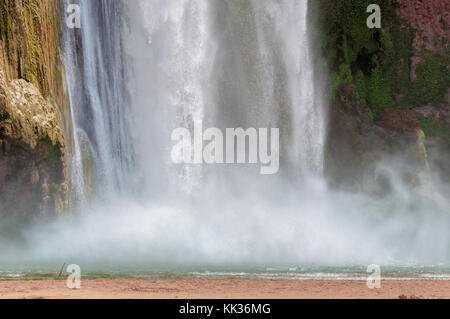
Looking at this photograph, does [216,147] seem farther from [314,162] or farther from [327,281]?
[327,281]

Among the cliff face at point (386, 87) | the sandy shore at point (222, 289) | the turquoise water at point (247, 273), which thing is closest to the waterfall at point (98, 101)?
the turquoise water at point (247, 273)

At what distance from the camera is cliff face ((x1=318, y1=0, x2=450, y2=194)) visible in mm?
27344

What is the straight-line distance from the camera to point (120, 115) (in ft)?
80.5

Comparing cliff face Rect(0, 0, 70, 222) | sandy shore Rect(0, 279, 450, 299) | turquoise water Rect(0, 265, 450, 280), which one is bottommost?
turquoise water Rect(0, 265, 450, 280)

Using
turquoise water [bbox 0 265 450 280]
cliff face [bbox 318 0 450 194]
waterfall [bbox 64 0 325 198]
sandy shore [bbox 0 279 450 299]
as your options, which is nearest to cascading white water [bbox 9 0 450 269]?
waterfall [bbox 64 0 325 198]

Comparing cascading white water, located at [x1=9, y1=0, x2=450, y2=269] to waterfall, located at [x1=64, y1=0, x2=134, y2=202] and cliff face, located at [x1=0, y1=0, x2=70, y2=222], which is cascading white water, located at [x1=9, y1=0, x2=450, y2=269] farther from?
cliff face, located at [x1=0, y1=0, x2=70, y2=222]

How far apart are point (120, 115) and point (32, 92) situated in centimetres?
557

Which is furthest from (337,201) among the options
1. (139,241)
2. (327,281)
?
(327,281)

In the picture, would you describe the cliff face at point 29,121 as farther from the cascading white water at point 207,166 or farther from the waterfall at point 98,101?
the waterfall at point 98,101

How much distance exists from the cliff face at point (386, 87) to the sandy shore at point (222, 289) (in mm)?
14430

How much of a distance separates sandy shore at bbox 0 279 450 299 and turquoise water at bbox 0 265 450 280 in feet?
2.65

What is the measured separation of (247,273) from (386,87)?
15216mm

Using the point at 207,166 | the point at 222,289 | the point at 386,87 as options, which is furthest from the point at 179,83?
the point at 222,289

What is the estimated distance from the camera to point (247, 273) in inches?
583
